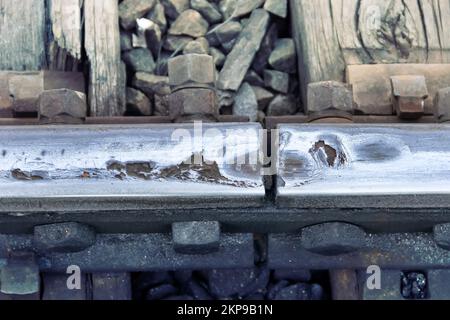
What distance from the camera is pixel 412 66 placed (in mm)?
2381

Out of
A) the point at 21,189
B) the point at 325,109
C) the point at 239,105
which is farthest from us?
the point at 239,105

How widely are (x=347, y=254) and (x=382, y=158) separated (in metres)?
0.41

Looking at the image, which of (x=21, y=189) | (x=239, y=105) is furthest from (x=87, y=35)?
(x=21, y=189)

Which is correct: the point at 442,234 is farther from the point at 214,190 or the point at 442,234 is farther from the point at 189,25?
the point at 189,25

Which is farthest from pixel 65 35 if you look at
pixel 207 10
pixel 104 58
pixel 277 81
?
pixel 277 81

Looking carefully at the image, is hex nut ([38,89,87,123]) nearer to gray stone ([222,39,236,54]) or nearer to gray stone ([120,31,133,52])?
gray stone ([120,31,133,52])

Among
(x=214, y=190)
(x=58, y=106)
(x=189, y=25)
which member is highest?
(x=189, y=25)

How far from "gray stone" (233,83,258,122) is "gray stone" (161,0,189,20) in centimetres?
37

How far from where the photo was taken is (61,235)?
1.93 metres

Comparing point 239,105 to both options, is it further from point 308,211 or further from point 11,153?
point 11,153

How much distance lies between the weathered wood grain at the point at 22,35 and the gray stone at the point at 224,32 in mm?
601

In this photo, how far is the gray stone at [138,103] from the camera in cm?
250

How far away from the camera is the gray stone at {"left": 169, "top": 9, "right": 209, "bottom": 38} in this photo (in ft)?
8.53

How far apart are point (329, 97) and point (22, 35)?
1.08 m
